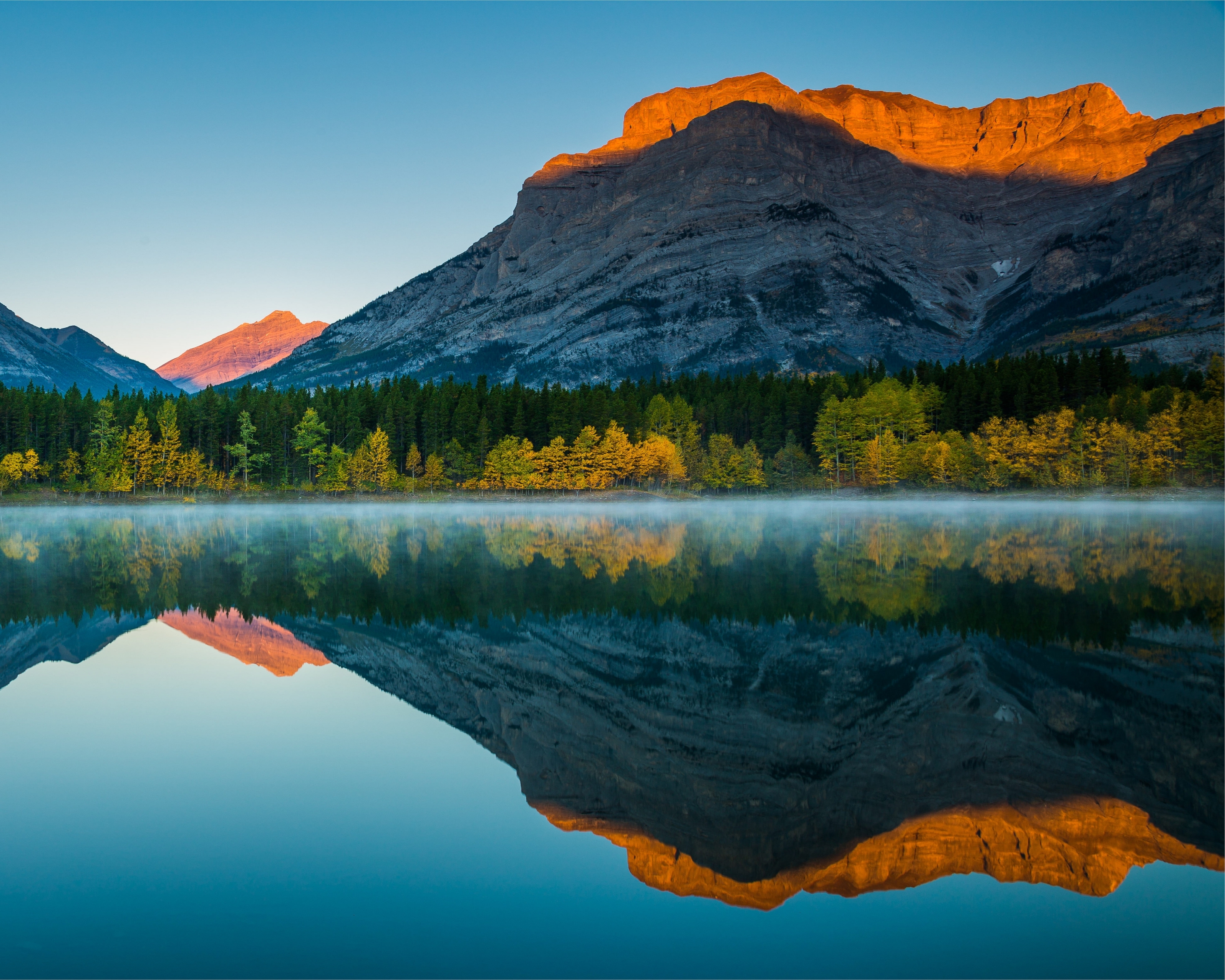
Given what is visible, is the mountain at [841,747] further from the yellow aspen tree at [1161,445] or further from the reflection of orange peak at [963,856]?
the yellow aspen tree at [1161,445]

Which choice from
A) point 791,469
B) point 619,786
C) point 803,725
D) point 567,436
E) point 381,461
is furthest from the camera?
point 567,436

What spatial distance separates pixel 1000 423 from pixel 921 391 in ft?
43.4

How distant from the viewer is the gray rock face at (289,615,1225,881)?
9.69 meters

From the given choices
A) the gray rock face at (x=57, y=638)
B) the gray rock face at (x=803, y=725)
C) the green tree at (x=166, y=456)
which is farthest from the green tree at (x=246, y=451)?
the gray rock face at (x=803, y=725)

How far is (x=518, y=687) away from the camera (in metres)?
14.8

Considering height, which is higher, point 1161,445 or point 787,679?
point 1161,445

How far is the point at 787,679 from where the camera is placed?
49.4 ft

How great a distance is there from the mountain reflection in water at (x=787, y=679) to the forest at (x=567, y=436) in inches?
2827

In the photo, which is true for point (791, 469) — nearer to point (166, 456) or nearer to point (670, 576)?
point (166, 456)

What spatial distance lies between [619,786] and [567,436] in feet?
358

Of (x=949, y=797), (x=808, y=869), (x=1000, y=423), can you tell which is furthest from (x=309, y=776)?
(x=1000, y=423)

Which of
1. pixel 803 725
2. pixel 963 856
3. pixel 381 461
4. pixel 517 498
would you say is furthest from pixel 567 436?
pixel 963 856

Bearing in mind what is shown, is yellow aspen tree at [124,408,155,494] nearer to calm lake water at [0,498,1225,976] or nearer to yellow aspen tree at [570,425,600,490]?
yellow aspen tree at [570,425,600,490]

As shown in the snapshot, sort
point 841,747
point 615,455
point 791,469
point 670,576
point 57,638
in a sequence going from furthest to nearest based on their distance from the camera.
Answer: point 791,469, point 615,455, point 670,576, point 57,638, point 841,747
